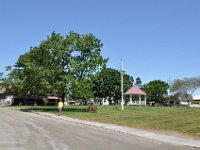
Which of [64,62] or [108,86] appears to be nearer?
[64,62]

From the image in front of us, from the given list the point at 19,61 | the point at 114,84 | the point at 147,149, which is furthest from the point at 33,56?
the point at 114,84

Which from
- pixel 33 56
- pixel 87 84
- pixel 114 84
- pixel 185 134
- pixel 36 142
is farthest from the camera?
pixel 114 84

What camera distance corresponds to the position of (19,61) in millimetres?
103562

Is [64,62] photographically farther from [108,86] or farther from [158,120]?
[108,86]

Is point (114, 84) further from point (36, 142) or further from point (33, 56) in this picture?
point (36, 142)

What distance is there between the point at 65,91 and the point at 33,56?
342 inches

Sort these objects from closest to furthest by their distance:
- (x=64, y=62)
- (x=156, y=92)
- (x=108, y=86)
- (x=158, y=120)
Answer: (x=158, y=120) → (x=64, y=62) → (x=108, y=86) → (x=156, y=92)

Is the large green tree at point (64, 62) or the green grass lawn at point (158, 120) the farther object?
the large green tree at point (64, 62)

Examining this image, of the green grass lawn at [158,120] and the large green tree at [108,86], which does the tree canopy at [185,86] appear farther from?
the green grass lawn at [158,120]

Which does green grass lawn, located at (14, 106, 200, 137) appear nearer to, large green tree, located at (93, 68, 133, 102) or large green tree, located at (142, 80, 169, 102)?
large green tree, located at (93, 68, 133, 102)

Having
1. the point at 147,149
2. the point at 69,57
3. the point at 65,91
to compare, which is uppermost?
the point at 69,57

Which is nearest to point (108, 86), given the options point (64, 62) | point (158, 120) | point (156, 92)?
point (156, 92)

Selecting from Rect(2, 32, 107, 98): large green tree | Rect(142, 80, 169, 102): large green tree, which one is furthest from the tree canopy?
Rect(2, 32, 107, 98): large green tree

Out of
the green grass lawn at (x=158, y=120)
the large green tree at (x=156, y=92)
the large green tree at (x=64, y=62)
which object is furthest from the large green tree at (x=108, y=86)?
the green grass lawn at (x=158, y=120)
